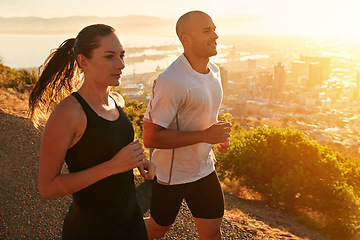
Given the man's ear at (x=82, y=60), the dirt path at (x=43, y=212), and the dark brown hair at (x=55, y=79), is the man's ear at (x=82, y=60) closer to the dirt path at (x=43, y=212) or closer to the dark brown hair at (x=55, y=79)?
the dark brown hair at (x=55, y=79)

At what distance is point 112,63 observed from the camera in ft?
4.90

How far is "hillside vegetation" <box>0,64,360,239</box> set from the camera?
18.6 ft

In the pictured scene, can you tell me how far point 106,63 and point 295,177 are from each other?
5468 millimetres

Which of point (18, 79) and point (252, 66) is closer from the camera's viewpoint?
point (18, 79)

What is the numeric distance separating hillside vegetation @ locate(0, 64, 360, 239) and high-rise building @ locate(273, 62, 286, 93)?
43555 millimetres

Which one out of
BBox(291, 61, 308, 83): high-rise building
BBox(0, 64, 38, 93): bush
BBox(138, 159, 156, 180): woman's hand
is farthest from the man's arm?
BBox(291, 61, 308, 83): high-rise building

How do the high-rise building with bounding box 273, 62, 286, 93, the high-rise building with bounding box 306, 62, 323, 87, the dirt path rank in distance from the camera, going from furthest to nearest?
the high-rise building with bounding box 306, 62, 323, 87 → the high-rise building with bounding box 273, 62, 286, 93 → the dirt path

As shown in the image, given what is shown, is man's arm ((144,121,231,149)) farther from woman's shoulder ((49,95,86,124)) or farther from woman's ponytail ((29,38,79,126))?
woman's shoulder ((49,95,86,124))

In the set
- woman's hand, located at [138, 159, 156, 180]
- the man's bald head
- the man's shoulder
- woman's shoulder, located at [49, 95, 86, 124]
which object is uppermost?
the man's bald head

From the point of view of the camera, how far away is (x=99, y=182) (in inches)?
58.1

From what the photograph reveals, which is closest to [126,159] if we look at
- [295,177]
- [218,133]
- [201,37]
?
[218,133]

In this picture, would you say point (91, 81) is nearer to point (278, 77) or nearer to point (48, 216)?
point (48, 216)

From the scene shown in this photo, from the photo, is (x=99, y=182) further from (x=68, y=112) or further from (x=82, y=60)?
(x=82, y=60)

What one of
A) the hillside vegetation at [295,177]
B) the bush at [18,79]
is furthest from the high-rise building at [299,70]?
the hillside vegetation at [295,177]
